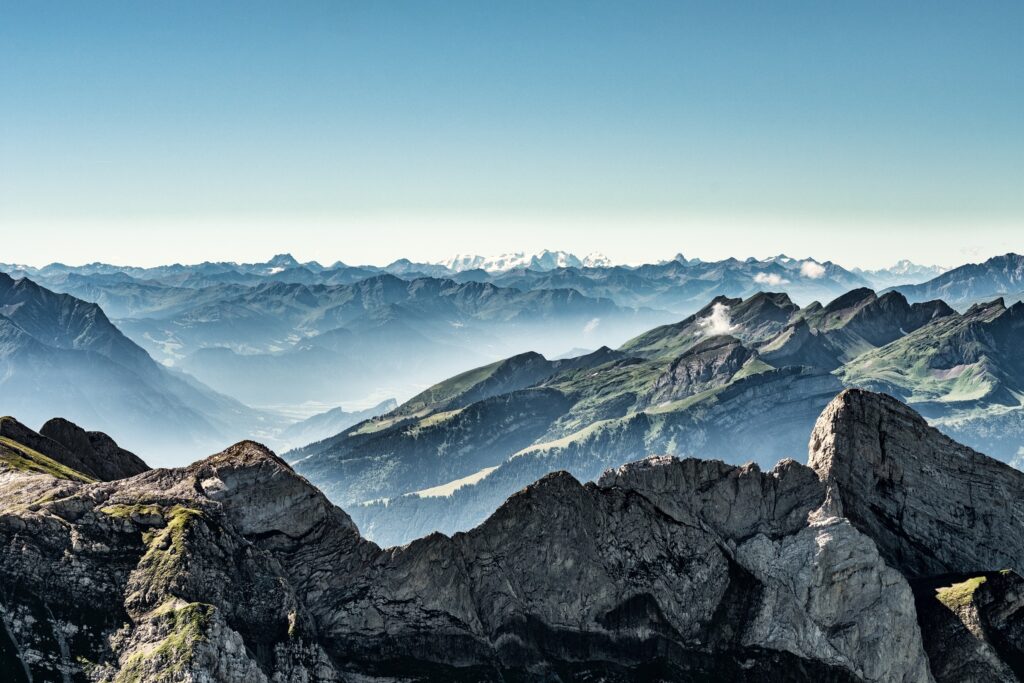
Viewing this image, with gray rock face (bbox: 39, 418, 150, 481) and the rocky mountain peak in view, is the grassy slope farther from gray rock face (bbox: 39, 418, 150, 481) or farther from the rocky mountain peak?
the rocky mountain peak

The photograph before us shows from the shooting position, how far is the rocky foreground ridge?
87188 millimetres

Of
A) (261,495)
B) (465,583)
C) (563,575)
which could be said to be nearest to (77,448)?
(261,495)

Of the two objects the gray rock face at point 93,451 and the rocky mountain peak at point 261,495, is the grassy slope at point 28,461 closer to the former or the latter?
the gray rock face at point 93,451

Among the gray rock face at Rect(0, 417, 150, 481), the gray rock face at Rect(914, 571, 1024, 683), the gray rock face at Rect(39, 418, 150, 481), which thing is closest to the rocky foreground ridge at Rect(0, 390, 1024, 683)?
the gray rock face at Rect(914, 571, 1024, 683)

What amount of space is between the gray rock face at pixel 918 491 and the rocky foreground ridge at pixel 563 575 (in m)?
0.27

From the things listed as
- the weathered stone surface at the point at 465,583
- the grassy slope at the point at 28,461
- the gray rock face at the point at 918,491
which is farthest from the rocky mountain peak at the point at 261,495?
the gray rock face at the point at 918,491

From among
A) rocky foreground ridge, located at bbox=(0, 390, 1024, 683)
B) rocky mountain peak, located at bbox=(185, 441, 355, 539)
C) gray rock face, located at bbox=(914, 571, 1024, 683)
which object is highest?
rocky mountain peak, located at bbox=(185, 441, 355, 539)

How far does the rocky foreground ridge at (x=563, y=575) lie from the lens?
8719 cm

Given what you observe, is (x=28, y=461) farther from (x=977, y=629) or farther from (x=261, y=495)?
(x=977, y=629)

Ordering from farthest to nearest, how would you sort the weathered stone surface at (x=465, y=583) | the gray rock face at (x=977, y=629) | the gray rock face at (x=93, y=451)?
the gray rock face at (x=93, y=451)
the gray rock face at (x=977, y=629)
the weathered stone surface at (x=465, y=583)

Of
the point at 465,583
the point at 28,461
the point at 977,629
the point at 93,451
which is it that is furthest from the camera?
the point at 93,451

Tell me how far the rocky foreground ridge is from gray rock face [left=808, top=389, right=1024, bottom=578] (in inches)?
10.7

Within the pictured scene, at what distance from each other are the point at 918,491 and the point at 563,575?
49.5 meters

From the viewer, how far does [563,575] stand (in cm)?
10981
